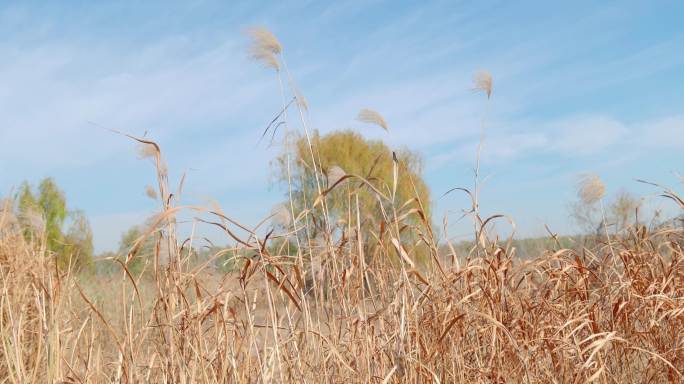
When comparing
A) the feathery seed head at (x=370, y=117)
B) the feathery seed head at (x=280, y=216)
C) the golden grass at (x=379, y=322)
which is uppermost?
the feathery seed head at (x=370, y=117)

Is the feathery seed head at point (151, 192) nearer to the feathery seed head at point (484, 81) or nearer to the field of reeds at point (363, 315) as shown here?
the field of reeds at point (363, 315)

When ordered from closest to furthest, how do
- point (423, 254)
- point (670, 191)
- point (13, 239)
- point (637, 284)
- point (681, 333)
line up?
point (681, 333) → point (637, 284) → point (670, 191) → point (13, 239) → point (423, 254)

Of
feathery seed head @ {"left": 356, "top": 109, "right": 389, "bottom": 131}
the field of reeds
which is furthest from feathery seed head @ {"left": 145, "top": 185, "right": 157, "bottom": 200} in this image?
feathery seed head @ {"left": 356, "top": 109, "right": 389, "bottom": 131}

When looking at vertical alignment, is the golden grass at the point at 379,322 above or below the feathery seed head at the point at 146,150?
below

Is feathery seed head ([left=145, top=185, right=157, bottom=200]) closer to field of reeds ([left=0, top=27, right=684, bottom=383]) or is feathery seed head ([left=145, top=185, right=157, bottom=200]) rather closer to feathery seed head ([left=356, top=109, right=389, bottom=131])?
field of reeds ([left=0, top=27, right=684, bottom=383])

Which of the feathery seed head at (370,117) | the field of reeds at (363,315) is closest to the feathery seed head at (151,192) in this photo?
the field of reeds at (363,315)

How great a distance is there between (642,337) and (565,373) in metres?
0.53

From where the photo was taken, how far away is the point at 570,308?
8.61ft

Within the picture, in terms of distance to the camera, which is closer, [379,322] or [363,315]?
[363,315]

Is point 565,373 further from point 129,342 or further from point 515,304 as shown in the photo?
point 129,342

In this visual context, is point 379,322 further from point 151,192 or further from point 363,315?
point 151,192

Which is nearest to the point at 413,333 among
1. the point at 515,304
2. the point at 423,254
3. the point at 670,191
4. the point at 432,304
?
the point at 432,304

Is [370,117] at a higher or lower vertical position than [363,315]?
higher

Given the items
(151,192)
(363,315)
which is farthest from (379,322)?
(151,192)
